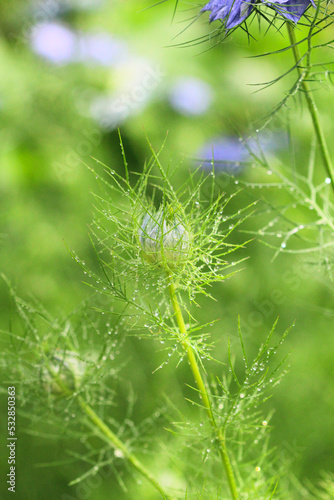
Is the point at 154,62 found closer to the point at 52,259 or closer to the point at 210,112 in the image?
→ the point at 210,112

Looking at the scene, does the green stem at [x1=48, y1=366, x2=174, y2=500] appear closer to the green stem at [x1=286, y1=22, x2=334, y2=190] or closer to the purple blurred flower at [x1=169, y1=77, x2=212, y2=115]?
the green stem at [x1=286, y1=22, x2=334, y2=190]

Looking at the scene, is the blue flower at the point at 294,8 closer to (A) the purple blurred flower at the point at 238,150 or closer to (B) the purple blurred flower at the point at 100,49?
(A) the purple blurred flower at the point at 238,150

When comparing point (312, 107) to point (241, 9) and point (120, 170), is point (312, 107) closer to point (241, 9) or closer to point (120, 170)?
point (241, 9)

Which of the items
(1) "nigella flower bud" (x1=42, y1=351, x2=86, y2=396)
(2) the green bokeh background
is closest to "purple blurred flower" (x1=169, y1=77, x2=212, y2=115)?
(2) the green bokeh background

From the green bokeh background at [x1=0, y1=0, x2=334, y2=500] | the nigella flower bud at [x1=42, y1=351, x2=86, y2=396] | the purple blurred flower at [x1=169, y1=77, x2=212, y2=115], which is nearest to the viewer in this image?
the nigella flower bud at [x1=42, y1=351, x2=86, y2=396]

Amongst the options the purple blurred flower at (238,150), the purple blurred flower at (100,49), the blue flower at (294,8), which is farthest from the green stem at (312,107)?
the purple blurred flower at (100,49)
